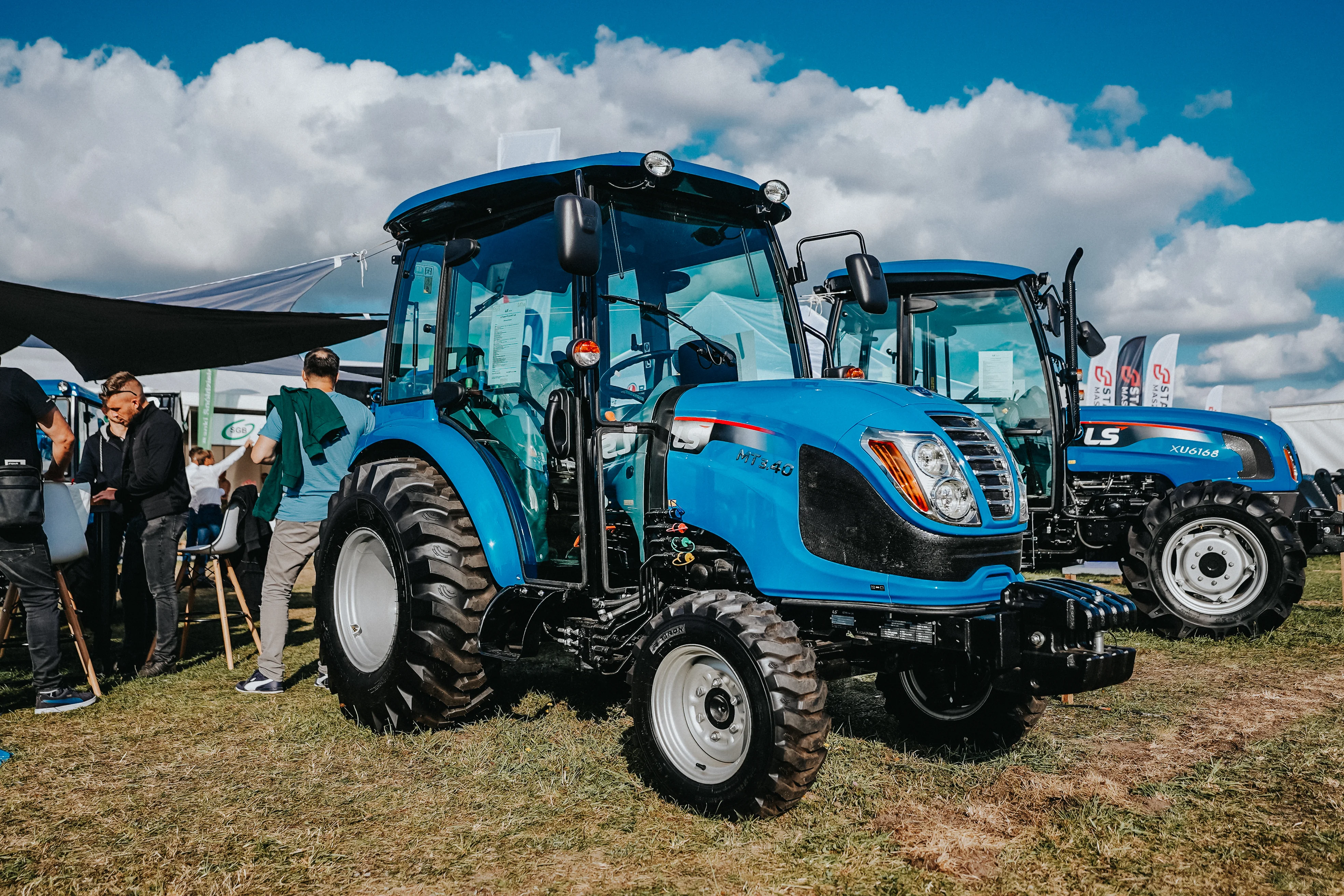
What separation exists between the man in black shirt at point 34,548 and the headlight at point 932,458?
3997 millimetres

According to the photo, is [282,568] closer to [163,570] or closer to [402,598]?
[163,570]

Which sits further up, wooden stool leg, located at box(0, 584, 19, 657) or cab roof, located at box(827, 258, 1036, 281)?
cab roof, located at box(827, 258, 1036, 281)

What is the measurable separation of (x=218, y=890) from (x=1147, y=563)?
6.23 meters

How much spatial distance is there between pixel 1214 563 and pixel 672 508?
16.6ft

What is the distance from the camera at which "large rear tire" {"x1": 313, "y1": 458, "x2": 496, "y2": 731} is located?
410 centimetres

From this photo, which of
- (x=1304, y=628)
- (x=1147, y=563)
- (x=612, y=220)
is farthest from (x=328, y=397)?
(x=1304, y=628)

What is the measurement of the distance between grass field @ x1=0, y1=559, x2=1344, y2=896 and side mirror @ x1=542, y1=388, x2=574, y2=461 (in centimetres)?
126

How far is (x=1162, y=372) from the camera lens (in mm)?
19781

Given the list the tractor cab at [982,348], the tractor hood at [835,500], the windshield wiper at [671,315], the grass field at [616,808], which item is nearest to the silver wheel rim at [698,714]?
the grass field at [616,808]

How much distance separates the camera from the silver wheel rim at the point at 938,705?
4.06 metres

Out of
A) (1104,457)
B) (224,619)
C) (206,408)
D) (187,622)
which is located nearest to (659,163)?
(224,619)

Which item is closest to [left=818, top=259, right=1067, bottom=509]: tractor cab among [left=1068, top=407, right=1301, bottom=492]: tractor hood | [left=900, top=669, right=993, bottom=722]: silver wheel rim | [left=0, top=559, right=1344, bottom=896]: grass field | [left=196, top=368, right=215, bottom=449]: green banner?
[left=1068, top=407, right=1301, bottom=492]: tractor hood

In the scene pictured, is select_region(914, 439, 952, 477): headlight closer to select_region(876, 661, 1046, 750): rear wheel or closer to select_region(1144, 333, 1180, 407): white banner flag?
select_region(876, 661, 1046, 750): rear wheel

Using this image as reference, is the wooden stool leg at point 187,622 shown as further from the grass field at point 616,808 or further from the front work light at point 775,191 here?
the front work light at point 775,191
